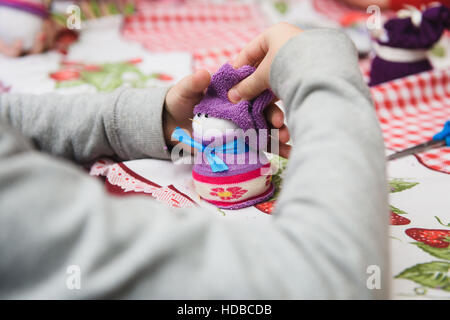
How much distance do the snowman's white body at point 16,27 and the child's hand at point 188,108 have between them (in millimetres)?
925

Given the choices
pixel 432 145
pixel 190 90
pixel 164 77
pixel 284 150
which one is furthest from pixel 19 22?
pixel 432 145

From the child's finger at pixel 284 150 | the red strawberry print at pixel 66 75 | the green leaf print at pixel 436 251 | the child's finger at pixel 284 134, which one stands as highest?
the child's finger at pixel 284 134

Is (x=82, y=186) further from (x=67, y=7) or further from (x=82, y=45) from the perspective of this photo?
(x=67, y=7)

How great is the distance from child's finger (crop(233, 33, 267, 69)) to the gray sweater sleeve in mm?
132

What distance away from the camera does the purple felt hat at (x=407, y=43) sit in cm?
98

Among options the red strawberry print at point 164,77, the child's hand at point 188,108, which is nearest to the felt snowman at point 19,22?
the red strawberry print at point 164,77

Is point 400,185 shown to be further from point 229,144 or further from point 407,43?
point 407,43

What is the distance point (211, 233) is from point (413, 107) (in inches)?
31.4

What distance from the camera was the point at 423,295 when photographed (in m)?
0.37

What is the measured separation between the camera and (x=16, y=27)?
1.30m

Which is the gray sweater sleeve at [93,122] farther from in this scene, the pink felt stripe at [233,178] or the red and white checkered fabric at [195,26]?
the red and white checkered fabric at [195,26]

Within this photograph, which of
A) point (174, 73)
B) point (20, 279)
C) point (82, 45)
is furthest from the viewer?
point (82, 45)

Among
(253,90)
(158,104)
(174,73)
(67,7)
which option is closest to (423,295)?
(253,90)
